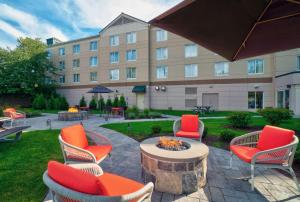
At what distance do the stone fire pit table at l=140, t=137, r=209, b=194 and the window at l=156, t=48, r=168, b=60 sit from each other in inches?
830

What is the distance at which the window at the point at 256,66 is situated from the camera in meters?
19.4

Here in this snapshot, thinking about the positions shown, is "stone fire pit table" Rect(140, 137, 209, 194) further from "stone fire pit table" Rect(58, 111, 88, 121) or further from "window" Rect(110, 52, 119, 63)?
"window" Rect(110, 52, 119, 63)

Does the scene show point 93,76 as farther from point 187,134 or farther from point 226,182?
point 226,182

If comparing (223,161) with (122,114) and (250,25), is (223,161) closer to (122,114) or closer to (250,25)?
(250,25)

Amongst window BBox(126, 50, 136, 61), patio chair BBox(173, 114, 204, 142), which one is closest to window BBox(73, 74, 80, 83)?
window BBox(126, 50, 136, 61)

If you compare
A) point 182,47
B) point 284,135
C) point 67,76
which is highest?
point 182,47

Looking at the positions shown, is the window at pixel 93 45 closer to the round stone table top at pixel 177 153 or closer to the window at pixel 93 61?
the window at pixel 93 61

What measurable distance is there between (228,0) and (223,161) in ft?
13.7

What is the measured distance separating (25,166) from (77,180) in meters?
3.76

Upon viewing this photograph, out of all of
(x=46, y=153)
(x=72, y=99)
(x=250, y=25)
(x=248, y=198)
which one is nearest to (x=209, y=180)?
(x=248, y=198)

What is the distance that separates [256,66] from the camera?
64.4 ft

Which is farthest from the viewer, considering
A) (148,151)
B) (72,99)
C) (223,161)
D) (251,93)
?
(72,99)

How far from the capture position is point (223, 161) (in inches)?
193

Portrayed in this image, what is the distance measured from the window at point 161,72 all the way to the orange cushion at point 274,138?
63.8 ft
